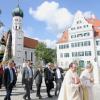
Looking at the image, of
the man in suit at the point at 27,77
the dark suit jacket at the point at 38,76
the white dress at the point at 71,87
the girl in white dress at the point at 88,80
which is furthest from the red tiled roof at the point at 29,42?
the white dress at the point at 71,87

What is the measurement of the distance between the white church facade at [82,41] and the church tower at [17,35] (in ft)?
117

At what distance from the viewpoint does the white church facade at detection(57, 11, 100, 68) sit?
64688 millimetres

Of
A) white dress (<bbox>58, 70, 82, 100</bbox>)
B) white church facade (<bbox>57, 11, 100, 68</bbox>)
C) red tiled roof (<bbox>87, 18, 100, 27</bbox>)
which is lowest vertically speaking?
white dress (<bbox>58, 70, 82, 100</bbox>)

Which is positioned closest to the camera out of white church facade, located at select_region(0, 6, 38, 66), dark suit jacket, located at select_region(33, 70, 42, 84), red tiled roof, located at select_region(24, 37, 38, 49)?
dark suit jacket, located at select_region(33, 70, 42, 84)

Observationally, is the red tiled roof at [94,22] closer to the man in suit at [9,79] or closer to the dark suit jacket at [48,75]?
the dark suit jacket at [48,75]

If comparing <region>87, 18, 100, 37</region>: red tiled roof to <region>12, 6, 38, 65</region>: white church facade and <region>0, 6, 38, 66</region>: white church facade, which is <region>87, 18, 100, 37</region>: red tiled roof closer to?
<region>0, 6, 38, 66</region>: white church facade

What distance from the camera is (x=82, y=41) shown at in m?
65.4

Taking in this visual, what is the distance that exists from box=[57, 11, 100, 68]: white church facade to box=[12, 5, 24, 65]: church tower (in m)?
35.6

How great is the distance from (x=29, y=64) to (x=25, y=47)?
9777cm

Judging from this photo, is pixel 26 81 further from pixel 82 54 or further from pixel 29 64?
pixel 82 54

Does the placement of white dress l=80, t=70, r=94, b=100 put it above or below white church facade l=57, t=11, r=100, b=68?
below

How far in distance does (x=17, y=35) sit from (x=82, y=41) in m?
43.0

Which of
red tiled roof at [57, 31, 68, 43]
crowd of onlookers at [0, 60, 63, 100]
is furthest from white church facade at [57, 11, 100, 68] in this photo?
crowd of onlookers at [0, 60, 63, 100]

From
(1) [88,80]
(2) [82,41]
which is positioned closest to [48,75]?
(1) [88,80]
